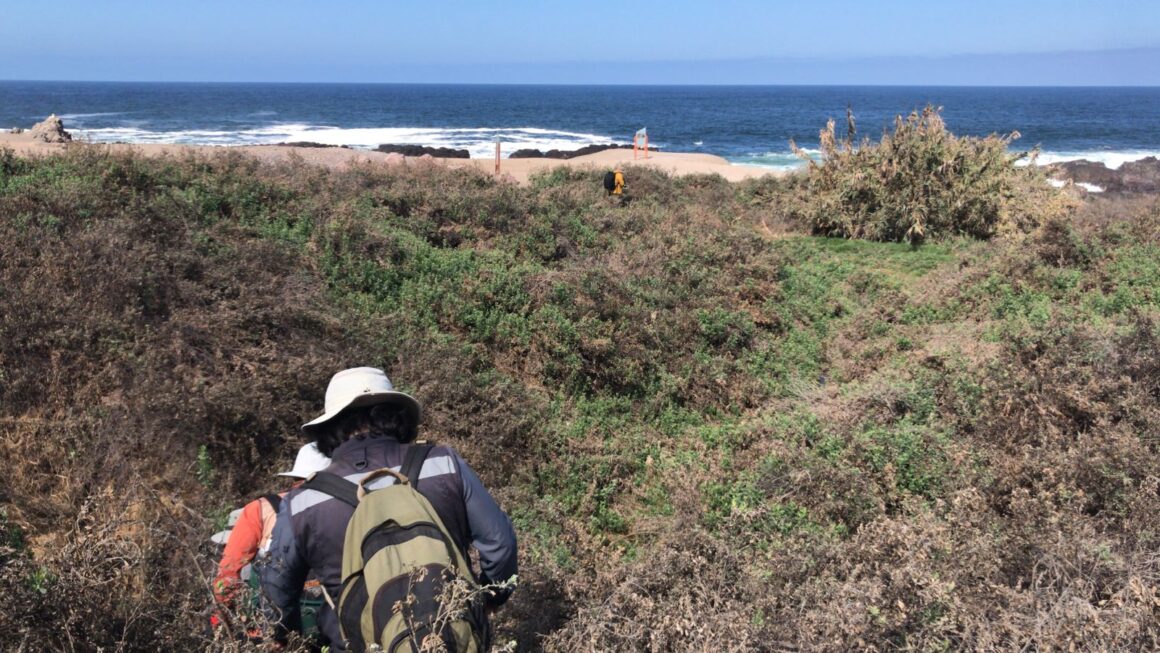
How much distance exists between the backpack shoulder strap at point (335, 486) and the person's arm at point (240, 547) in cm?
33

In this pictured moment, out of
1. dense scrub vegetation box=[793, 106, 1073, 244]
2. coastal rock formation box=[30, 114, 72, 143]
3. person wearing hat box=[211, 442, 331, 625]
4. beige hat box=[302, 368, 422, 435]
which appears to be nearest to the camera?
person wearing hat box=[211, 442, 331, 625]

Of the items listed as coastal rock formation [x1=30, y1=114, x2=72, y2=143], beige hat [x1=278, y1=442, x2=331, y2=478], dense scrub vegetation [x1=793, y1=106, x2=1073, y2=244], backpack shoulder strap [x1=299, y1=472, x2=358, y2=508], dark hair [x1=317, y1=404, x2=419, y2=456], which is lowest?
beige hat [x1=278, y1=442, x2=331, y2=478]

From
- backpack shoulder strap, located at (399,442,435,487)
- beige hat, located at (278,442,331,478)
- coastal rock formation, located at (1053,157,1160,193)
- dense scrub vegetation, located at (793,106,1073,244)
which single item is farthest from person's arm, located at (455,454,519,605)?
coastal rock formation, located at (1053,157,1160,193)

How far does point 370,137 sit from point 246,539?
47.2 m

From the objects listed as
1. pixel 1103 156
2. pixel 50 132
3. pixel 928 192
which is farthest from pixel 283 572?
pixel 1103 156

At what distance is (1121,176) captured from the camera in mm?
32750

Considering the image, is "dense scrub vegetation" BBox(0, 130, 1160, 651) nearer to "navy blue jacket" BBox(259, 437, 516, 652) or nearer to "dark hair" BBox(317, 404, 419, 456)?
"navy blue jacket" BBox(259, 437, 516, 652)

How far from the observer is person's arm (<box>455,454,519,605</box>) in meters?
2.61

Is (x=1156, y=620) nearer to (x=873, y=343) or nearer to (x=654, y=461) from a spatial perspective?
(x=654, y=461)

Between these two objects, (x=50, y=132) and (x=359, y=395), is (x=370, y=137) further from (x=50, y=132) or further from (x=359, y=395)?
(x=359, y=395)

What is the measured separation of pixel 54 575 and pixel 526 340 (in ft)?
16.6

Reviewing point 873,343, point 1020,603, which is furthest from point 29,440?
point 873,343

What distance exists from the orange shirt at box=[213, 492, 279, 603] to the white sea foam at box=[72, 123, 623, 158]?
3429 centimetres

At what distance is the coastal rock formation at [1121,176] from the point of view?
102ft
